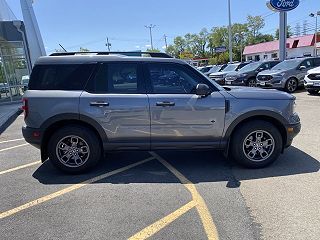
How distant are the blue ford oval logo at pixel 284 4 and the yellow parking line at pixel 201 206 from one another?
1818 cm

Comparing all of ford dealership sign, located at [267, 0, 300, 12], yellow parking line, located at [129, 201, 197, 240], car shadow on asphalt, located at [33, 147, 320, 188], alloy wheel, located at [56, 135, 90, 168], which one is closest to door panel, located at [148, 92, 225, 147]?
car shadow on asphalt, located at [33, 147, 320, 188]

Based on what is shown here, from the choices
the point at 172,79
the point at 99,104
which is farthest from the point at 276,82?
the point at 99,104

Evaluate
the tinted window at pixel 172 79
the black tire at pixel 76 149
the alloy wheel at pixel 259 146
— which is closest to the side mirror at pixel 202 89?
the tinted window at pixel 172 79

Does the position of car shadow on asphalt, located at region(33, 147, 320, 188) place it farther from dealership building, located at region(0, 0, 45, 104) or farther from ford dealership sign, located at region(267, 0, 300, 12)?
ford dealership sign, located at region(267, 0, 300, 12)

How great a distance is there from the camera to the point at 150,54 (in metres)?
5.49

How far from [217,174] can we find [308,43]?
179 feet

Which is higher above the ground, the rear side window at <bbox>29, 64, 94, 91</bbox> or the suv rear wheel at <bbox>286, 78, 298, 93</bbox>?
the rear side window at <bbox>29, 64, 94, 91</bbox>

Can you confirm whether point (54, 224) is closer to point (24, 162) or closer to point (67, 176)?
point (67, 176)

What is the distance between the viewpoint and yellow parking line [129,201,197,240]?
11.1 feet

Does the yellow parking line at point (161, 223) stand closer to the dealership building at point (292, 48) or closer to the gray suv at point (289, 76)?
the gray suv at point (289, 76)

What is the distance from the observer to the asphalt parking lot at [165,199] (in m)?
3.47

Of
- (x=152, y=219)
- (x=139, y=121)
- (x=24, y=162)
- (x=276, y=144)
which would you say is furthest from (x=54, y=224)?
(x=276, y=144)

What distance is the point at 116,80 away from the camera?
5.16 m

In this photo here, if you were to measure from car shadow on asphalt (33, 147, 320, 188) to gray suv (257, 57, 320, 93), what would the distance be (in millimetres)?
10167
